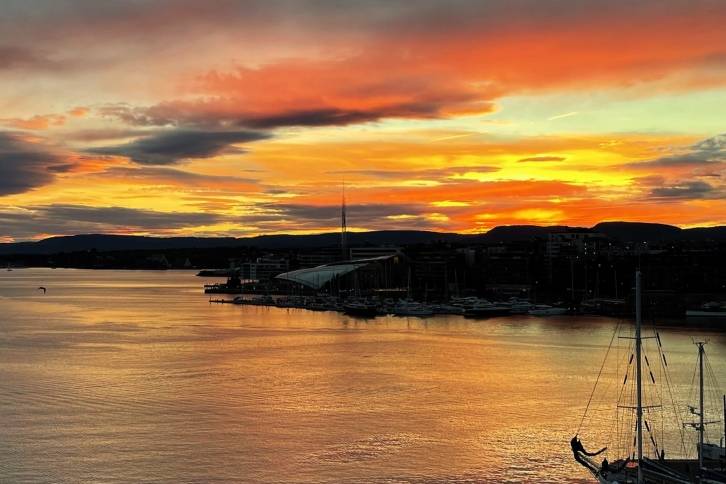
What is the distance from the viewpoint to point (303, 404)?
26.1 m

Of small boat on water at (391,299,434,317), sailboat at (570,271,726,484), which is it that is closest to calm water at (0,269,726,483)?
sailboat at (570,271,726,484)

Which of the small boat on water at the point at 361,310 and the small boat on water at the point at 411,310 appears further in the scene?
the small boat on water at the point at 361,310

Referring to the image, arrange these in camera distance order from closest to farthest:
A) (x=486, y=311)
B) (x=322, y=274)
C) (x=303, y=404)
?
(x=303, y=404) → (x=486, y=311) → (x=322, y=274)

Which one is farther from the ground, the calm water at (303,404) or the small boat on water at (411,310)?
the small boat on water at (411,310)

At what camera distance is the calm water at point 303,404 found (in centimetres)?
1909

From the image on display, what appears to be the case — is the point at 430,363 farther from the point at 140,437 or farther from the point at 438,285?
the point at 438,285

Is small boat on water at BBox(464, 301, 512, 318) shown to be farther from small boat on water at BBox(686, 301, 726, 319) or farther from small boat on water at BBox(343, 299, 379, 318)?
small boat on water at BBox(686, 301, 726, 319)

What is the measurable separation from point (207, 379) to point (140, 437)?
985cm

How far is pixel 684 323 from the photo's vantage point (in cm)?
5525

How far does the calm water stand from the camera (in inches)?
752

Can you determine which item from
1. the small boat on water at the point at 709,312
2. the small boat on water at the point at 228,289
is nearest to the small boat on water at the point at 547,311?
the small boat on water at the point at 709,312

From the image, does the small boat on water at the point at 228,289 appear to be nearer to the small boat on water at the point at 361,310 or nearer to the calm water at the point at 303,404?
the small boat on water at the point at 361,310

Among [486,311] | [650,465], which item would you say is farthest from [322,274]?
[650,465]

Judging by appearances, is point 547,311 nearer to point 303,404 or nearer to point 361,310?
point 361,310
